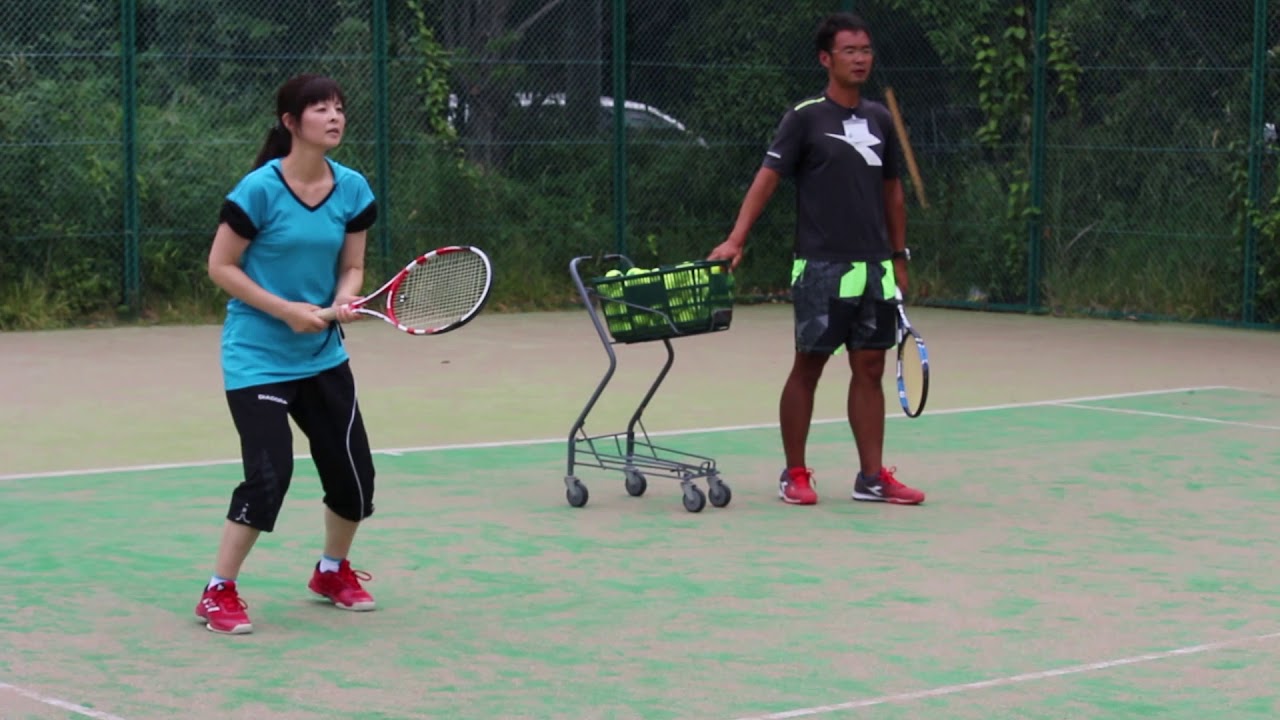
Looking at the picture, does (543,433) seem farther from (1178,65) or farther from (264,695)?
(1178,65)

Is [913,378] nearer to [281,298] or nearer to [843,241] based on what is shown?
[843,241]

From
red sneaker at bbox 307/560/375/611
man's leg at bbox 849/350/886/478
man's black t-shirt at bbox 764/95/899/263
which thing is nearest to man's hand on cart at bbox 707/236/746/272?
man's black t-shirt at bbox 764/95/899/263

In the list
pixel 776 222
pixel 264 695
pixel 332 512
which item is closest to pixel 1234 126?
pixel 776 222

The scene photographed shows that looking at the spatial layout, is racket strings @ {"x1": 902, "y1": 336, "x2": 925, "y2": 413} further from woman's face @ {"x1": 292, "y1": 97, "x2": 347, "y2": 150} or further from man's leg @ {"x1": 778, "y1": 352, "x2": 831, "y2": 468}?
woman's face @ {"x1": 292, "y1": 97, "x2": 347, "y2": 150}

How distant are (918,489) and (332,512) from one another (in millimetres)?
3116

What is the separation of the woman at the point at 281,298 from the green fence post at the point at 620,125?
1087 centimetres

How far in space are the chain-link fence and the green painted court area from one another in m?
6.56

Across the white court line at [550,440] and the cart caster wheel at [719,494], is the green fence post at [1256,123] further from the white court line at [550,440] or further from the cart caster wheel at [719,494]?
the cart caster wheel at [719,494]

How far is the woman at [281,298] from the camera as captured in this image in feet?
19.9

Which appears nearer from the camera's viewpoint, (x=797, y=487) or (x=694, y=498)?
(x=694, y=498)

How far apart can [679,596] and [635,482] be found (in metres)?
1.84

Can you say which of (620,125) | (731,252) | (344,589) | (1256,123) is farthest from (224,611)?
(620,125)

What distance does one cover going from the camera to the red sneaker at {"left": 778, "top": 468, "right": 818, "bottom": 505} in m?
8.33

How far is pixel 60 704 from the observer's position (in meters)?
5.29
